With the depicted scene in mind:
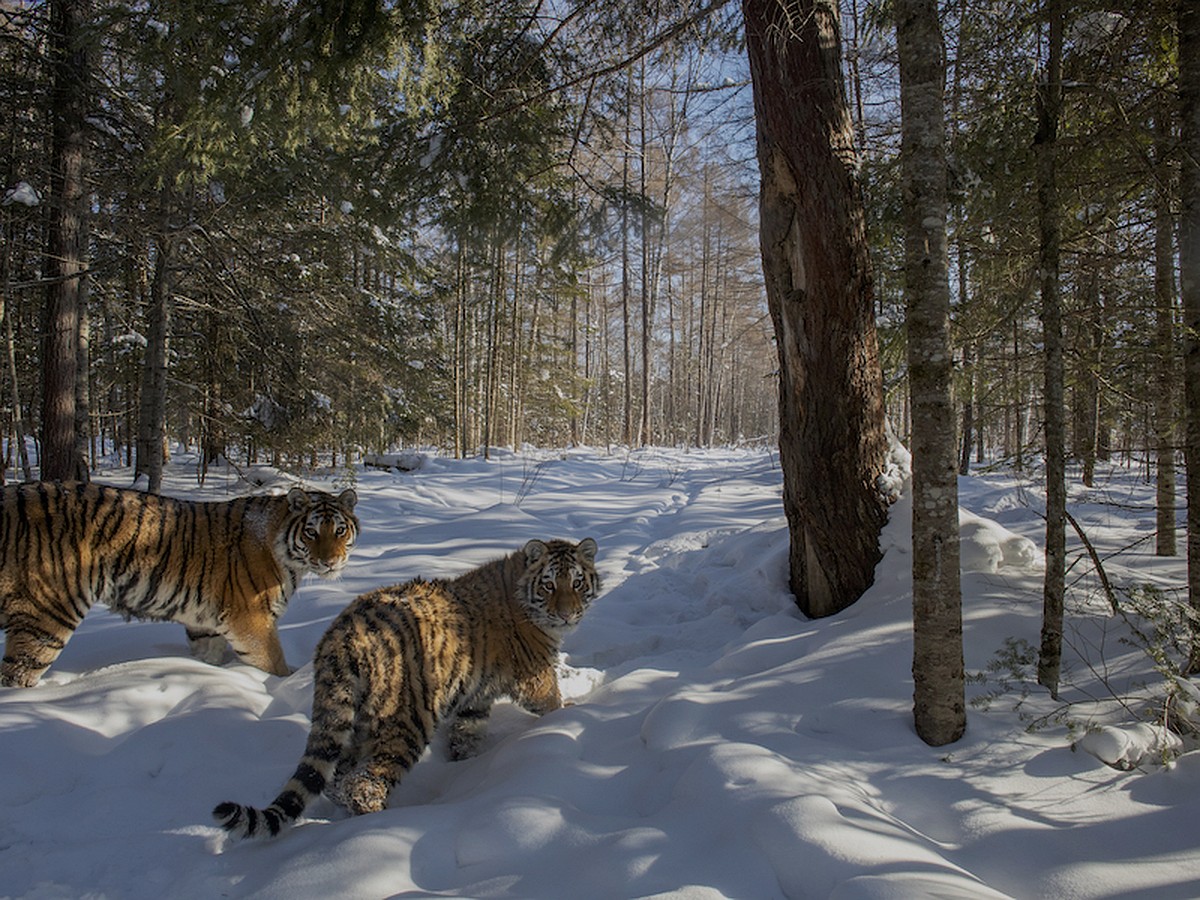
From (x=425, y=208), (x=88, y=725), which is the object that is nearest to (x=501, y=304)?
(x=425, y=208)

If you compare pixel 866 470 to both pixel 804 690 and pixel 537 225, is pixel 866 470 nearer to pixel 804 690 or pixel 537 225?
pixel 804 690

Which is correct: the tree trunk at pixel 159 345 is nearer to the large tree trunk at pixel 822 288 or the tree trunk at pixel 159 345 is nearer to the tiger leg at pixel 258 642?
the tiger leg at pixel 258 642

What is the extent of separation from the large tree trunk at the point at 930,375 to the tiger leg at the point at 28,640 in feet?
15.8

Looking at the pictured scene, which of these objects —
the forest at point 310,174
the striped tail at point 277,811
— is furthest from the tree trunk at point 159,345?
the striped tail at point 277,811

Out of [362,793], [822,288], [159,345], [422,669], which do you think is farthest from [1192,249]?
[159,345]

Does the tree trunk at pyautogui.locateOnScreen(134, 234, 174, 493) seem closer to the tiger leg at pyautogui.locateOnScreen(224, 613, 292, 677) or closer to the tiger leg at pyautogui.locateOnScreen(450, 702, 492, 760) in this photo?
Answer: the tiger leg at pyautogui.locateOnScreen(224, 613, 292, 677)

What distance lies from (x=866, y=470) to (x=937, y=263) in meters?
2.42

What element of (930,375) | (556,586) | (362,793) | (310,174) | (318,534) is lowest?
(362,793)

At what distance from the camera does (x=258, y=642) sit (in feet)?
13.9

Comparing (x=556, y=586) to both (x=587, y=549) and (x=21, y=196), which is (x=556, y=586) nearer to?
(x=587, y=549)

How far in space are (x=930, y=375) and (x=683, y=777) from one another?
2.03 meters

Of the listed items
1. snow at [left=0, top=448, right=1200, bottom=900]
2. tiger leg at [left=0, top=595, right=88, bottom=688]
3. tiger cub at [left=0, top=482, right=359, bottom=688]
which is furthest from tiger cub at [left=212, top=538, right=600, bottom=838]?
tiger leg at [left=0, top=595, right=88, bottom=688]

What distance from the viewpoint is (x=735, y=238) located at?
3319cm

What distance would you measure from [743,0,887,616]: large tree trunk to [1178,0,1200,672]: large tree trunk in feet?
6.16
